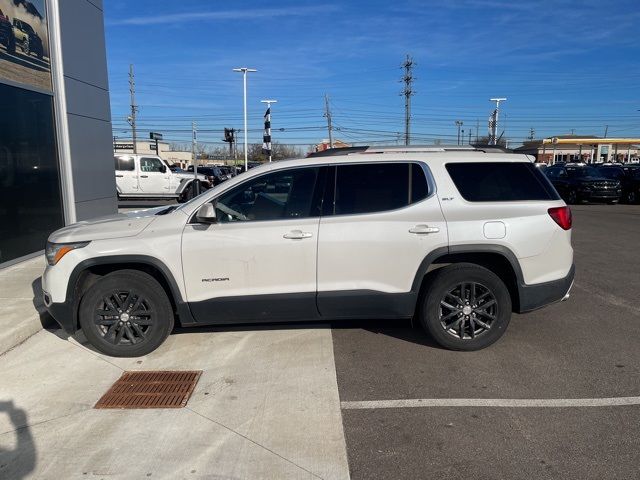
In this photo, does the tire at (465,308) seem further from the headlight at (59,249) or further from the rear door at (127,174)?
the rear door at (127,174)

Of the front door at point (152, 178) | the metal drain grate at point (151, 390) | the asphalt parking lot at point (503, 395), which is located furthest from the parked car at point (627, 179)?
the metal drain grate at point (151, 390)

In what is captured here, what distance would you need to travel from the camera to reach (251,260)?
4.46 meters

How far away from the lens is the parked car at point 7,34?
7.57 m

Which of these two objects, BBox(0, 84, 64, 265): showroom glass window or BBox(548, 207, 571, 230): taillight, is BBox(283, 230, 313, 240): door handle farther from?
BBox(0, 84, 64, 265): showroom glass window

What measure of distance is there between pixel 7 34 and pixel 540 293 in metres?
8.29

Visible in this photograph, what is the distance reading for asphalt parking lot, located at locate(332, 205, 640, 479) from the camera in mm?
3045

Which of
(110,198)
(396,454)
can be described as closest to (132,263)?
(396,454)

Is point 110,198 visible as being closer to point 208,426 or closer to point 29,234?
point 29,234

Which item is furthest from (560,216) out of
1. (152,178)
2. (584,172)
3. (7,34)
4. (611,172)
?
(611,172)

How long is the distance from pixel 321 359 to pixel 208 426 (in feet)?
4.49

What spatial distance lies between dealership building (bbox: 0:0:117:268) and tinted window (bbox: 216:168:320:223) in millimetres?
4994

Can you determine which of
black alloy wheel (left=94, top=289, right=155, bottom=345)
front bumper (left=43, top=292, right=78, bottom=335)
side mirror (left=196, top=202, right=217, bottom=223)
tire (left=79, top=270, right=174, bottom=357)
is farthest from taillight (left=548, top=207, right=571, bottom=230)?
front bumper (left=43, top=292, right=78, bottom=335)

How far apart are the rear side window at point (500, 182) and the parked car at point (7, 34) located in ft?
23.0

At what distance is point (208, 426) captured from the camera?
3.47 metres
